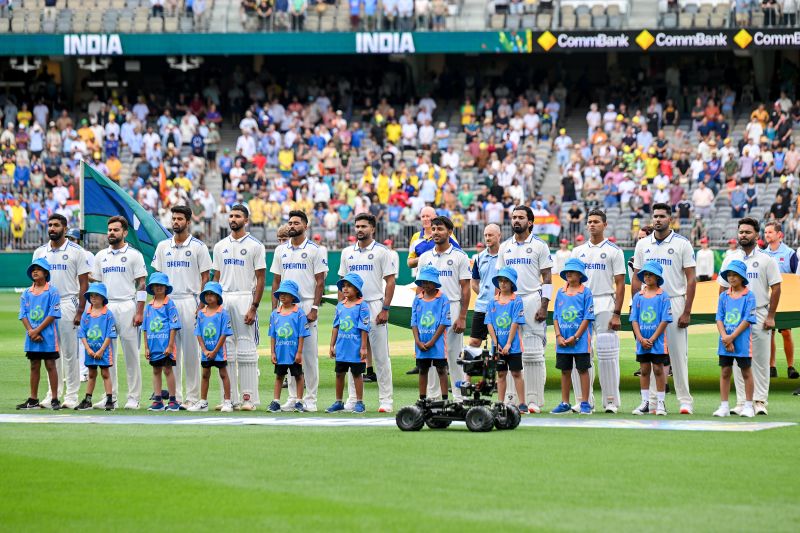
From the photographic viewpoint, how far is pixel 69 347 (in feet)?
51.0

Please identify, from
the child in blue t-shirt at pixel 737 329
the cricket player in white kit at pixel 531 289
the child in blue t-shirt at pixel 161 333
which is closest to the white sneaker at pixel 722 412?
the child in blue t-shirt at pixel 737 329

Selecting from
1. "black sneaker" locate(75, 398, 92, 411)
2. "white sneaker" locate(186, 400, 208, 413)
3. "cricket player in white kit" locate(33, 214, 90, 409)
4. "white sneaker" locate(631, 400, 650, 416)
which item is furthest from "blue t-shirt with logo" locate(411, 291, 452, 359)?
"cricket player in white kit" locate(33, 214, 90, 409)

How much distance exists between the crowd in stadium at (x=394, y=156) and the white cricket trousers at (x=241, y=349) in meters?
20.6

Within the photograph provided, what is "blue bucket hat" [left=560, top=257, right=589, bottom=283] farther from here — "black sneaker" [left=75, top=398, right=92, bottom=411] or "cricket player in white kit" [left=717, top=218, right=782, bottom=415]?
"black sneaker" [left=75, top=398, right=92, bottom=411]

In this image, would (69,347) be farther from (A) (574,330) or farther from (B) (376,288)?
(A) (574,330)

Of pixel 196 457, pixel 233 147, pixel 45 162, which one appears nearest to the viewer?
pixel 196 457

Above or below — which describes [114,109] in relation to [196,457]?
above

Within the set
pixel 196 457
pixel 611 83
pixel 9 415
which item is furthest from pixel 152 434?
pixel 611 83

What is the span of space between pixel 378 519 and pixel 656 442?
12.3 feet

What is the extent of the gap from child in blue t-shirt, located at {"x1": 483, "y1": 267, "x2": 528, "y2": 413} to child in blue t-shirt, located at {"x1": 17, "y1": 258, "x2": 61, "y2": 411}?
4.56 metres

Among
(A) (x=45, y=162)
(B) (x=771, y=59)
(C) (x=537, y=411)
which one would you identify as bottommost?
(C) (x=537, y=411)

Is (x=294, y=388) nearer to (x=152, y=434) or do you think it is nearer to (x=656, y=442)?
(x=152, y=434)

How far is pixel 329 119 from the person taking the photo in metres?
41.8

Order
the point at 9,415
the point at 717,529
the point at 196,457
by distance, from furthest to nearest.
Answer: the point at 9,415
the point at 196,457
the point at 717,529
